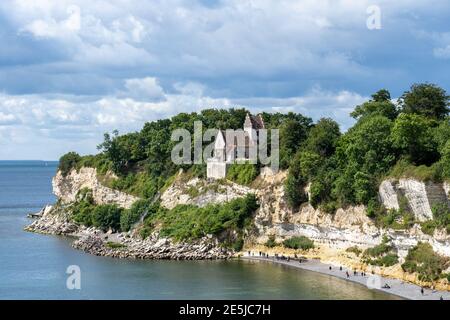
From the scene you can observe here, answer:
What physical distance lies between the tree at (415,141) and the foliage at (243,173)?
18722 mm

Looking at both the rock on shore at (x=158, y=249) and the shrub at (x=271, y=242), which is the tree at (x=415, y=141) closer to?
the shrub at (x=271, y=242)

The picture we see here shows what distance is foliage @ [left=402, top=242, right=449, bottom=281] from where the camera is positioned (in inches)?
1752

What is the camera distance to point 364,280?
4828cm

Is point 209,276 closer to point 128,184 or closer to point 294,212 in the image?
point 294,212

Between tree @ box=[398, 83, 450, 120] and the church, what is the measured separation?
17.8 meters

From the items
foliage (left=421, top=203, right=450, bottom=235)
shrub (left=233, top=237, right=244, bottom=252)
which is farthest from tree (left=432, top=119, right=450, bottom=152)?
shrub (left=233, top=237, right=244, bottom=252)

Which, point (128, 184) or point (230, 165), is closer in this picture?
point (230, 165)

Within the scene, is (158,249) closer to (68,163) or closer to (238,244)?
(238,244)

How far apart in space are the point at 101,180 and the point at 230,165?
2623 centimetres

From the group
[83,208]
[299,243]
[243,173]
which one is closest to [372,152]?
[299,243]

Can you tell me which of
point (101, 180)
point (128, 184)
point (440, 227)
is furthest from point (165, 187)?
point (440, 227)

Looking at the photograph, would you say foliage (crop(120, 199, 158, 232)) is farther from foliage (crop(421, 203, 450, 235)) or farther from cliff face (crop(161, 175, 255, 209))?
foliage (crop(421, 203, 450, 235))

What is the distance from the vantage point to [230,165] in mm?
73375
